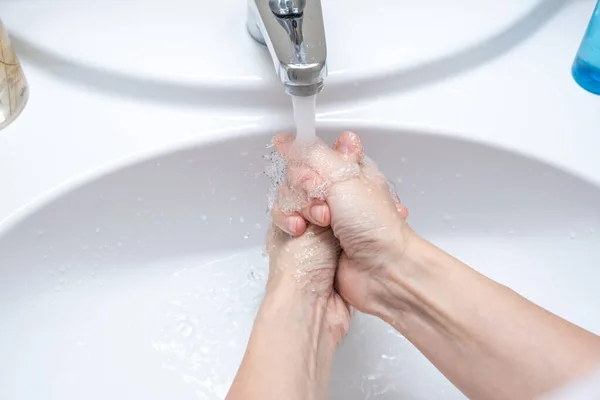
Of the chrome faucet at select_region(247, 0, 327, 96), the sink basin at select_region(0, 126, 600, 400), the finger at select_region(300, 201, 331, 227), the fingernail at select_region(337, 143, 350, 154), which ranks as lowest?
the sink basin at select_region(0, 126, 600, 400)

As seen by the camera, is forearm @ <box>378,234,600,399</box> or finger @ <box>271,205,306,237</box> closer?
forearm @ <box>378,234,600,399</box>

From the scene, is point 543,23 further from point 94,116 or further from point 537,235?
point 94,116

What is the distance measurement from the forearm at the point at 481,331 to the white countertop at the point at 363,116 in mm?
143

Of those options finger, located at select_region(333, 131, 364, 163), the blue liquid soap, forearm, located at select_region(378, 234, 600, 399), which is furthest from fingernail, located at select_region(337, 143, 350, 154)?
the blue liquid soap

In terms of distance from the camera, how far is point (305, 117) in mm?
571

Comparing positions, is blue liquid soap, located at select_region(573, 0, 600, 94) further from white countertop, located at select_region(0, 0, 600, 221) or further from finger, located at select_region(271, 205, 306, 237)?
finger, located at select_region(271, 205, 306, 237)

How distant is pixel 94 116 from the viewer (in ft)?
2.00

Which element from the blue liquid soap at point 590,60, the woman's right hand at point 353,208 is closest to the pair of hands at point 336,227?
the woman's right hand at point 353,208

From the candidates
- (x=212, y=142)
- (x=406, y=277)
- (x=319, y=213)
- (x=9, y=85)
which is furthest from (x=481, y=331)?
(x=9, y=85)

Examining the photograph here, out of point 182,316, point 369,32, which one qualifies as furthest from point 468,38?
point 182,316

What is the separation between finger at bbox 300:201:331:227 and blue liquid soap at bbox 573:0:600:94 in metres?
0.30

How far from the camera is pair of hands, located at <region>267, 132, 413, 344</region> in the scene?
0.59m

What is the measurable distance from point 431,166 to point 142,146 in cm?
30

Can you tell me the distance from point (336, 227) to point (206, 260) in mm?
199
